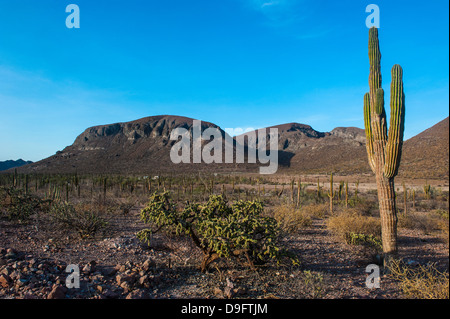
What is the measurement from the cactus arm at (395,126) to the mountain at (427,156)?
30031 mm

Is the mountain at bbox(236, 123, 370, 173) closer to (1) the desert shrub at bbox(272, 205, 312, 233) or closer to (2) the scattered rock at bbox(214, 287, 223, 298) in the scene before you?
(1) the desert shrub at bbox(272, 205, 312, 233)

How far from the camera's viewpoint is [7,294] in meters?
3.61

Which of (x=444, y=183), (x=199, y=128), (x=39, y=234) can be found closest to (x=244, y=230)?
(x=39, y=234)

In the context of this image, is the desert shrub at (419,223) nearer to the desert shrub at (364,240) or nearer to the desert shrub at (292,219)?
the desert shrub at (292,219)

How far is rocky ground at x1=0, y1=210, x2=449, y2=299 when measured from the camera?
384 centimetres

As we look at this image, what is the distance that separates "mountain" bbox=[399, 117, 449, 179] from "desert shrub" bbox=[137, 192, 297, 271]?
3248 centimetres

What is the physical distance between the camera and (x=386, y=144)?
5.23 m

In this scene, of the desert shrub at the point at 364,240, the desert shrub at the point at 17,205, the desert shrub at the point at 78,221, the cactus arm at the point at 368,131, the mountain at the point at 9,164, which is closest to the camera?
the cactus arm at the point at 368,131

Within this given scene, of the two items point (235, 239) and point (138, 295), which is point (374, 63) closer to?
point (235, 239)

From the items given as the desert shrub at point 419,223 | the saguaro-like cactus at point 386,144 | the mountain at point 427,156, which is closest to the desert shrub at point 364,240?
the saguaro-like cactus at point 386,144

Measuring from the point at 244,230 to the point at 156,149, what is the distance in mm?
71858

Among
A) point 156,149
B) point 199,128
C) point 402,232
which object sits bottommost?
point 402,232

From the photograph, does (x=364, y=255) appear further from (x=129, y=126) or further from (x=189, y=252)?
(x=129, y=126)

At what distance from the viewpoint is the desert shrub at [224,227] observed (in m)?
4.12
